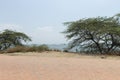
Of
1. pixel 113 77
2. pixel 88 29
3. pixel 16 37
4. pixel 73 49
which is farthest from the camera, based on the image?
pixel 16 37

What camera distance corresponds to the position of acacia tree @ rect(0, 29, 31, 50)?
25.9 m

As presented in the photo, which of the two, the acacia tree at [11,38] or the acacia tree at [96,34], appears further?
the acacia tree at [11,38]

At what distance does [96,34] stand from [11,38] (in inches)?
399

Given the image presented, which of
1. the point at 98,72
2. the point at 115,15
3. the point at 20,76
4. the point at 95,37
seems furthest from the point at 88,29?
the point at 20,76

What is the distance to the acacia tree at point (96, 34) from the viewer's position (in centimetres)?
1853

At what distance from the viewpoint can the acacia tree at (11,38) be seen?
1019 inches

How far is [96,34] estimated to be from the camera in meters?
18.9

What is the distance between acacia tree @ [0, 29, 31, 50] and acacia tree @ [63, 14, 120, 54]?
23.3ft

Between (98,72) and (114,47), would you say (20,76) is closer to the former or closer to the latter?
(98,72)

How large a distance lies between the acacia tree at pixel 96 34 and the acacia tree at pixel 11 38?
23.3 ft

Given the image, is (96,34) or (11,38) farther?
(11,38)

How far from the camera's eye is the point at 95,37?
1922 centimetres

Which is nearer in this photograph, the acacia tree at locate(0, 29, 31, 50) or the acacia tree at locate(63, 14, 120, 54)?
the acacia tree at locate(63, 14, 120, 54)

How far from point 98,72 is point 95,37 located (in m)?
9.13
